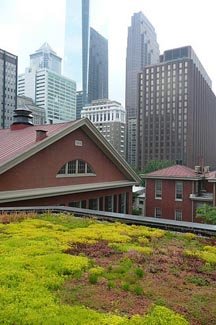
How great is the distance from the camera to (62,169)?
22.8m

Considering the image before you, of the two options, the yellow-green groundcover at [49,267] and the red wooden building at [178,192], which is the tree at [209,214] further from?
the yellow-green groundcover at [49,267]

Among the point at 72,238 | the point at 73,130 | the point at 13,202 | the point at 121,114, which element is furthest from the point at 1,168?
the point at 121,114

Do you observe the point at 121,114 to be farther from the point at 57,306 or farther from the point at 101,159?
the point at 57,306

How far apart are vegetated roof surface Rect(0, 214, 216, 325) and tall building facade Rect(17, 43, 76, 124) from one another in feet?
514

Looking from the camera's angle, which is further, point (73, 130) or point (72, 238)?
point (73, 130)

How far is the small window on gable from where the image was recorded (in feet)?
75.1

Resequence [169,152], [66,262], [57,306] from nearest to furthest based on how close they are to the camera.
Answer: [57,306] → [66,262] → [169,152]

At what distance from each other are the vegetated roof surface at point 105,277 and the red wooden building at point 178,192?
24.2m

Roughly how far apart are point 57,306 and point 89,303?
55cm

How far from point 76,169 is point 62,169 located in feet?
5.92

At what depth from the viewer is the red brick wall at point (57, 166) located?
18750 millimetres

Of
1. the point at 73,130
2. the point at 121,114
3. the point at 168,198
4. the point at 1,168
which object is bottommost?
the point at 168,198

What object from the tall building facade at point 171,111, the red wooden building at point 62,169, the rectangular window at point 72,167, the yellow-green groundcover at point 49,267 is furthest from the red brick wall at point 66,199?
the tall building facade at point 171,111

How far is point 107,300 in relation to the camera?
216 inches
